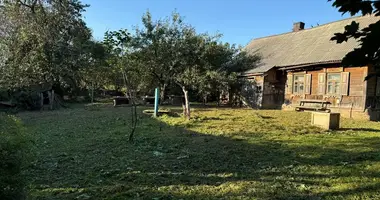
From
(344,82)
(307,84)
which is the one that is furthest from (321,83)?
(344,82)

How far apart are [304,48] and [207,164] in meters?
15.0

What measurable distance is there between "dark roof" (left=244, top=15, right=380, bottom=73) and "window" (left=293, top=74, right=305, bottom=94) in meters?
0.97

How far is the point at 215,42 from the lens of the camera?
67.2ft

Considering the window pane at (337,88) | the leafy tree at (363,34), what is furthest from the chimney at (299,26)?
the leafy tree at (363,34)

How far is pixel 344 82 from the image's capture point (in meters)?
14.8

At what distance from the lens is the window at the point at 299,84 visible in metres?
17.6

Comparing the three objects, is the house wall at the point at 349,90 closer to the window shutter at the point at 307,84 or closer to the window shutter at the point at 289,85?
the window shutter at the point at 307,84

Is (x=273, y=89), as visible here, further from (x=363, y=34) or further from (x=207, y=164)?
(x=363, y=34)

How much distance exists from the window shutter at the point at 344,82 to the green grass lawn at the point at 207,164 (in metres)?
5.39

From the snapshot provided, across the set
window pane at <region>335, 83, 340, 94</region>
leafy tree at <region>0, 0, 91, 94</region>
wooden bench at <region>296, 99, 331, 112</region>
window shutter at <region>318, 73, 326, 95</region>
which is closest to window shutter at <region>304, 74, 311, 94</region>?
wooden bench at <region>296, 99, 331, 112</region>

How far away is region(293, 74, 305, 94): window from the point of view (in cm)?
1761

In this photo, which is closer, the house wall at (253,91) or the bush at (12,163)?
the bush at (12,163)

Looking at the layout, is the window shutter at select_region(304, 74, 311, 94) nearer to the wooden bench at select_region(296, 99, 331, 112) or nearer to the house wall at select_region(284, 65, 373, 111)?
the house wall at select_region(284, 65, 373, 111)

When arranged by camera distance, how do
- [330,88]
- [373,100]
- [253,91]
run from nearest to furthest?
1. [373,100]
2. [330,88]
3. [253,91]
